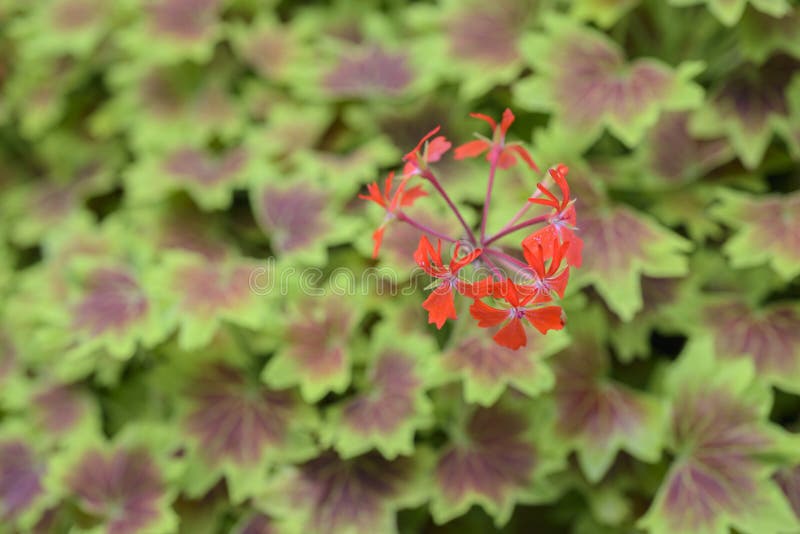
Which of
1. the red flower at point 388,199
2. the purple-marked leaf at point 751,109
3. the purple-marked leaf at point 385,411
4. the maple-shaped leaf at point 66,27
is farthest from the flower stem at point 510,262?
the maple-shaped leaf at point 66,27

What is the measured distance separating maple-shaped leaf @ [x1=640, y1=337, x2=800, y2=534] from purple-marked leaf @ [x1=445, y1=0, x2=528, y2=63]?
70 cm

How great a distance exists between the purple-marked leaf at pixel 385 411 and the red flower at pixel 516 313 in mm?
379

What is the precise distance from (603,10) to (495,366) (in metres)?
0.74

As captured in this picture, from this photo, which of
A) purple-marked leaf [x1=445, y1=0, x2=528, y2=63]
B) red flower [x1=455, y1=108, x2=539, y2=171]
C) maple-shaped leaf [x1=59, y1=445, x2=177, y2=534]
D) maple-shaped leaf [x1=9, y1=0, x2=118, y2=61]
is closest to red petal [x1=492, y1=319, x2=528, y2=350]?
red flower [x1=455, y1=108, x2=539, y2=171]

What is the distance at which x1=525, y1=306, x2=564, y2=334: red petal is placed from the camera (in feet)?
2.88

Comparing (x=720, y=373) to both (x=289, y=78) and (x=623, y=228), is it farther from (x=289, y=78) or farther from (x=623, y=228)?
(x=289, y=78)

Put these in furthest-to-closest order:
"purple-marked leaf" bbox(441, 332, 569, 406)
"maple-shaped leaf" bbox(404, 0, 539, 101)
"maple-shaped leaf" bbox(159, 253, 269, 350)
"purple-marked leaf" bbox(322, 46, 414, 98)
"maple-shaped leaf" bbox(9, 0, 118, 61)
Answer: "maple-shaped leaf" bbox(9, 0, 118, 61) < "purple-marked leaf" bbox(322, 46, 414, 98) < "maple-shaped leaf" bbox(404, 0, 539, 101) < "maple-shaped leaf" bbox(159, 253, 269, 350) < "purple-marked leaf" bbox(441, 332, 569, 406)

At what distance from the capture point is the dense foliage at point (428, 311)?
1.28 metres

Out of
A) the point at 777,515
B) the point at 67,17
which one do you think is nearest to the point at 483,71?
the point at 777,515

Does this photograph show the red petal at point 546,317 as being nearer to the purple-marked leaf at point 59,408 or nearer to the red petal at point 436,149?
the red petal at point 436,149

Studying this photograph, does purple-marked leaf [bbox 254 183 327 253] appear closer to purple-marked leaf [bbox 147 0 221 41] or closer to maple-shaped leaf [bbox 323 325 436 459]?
maple-shaped leaf [bbox 323 325 436 459]

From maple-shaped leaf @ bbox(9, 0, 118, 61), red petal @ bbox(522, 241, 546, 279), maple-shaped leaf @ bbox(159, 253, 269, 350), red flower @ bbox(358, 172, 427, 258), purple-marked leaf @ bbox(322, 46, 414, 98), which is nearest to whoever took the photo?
red petal @ bbox(522, 241, 546, 279)

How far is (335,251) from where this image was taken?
1.58 meters

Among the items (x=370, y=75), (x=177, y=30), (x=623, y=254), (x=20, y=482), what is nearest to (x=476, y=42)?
(x=370, y=75)
